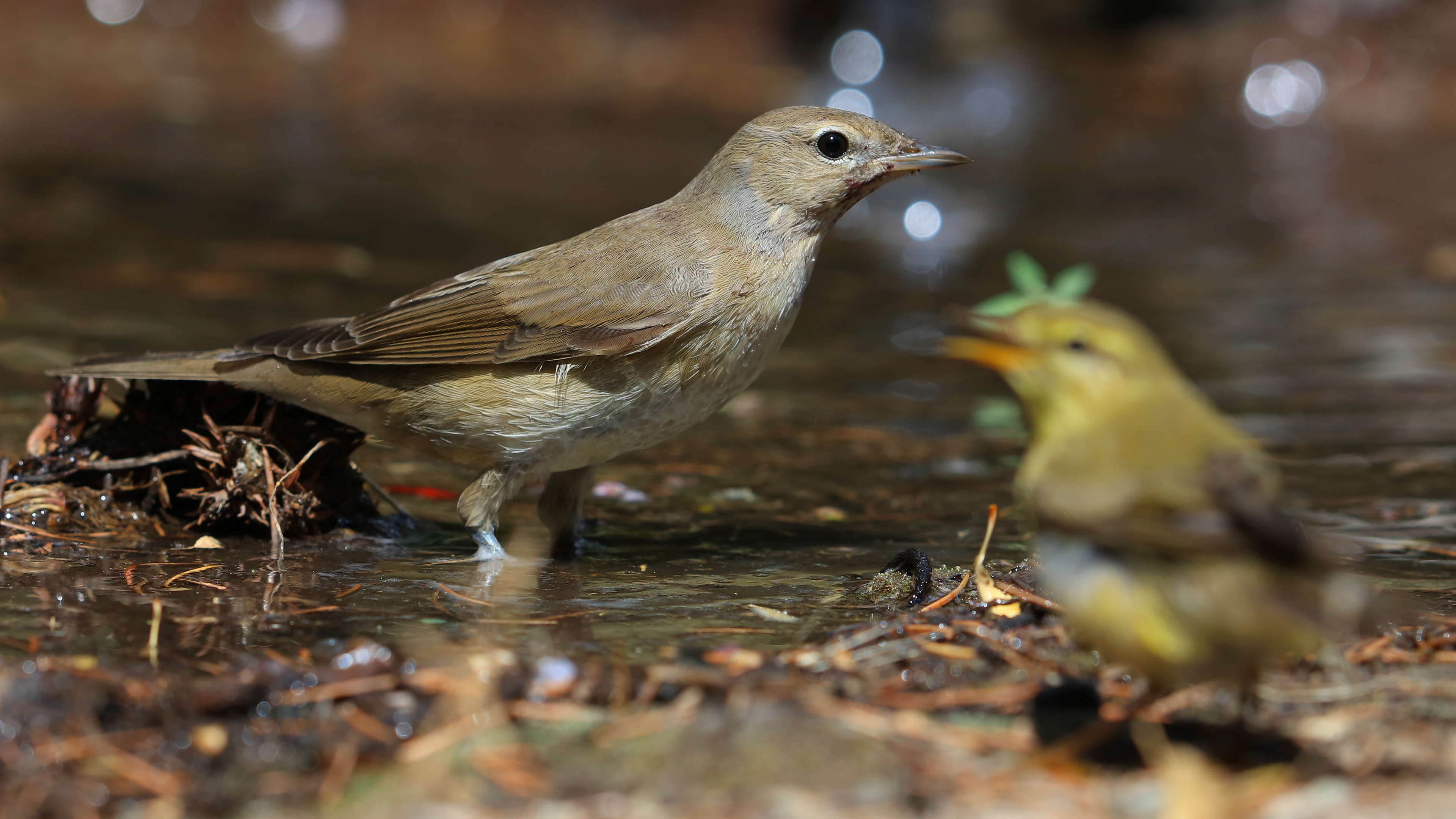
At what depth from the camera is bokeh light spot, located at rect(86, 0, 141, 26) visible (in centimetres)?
1761

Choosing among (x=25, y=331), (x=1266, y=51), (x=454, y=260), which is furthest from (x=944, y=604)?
(x=1266, y=51)

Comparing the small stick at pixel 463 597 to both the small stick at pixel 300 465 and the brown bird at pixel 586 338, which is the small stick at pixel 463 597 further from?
the small stick at pixel 300 465

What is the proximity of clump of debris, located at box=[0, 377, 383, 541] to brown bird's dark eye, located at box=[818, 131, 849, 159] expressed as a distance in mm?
2114

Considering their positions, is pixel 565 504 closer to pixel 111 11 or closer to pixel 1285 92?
pixel 1285 92

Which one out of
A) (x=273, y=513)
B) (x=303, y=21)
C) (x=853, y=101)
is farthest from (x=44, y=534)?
(x=303, y=21)

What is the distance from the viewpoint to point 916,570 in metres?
4.21

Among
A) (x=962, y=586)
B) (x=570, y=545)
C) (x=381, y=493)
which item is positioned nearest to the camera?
(x=962, y=586)

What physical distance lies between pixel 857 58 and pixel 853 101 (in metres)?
1.25

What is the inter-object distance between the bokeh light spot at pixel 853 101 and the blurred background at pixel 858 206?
7 centimetres

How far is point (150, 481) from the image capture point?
491 centimetres

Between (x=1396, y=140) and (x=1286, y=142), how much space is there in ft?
4.00

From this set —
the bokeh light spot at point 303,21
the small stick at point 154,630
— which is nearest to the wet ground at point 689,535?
the small stick at point 154,630

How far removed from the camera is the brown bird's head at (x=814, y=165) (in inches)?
209

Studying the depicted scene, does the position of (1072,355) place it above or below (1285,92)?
below
